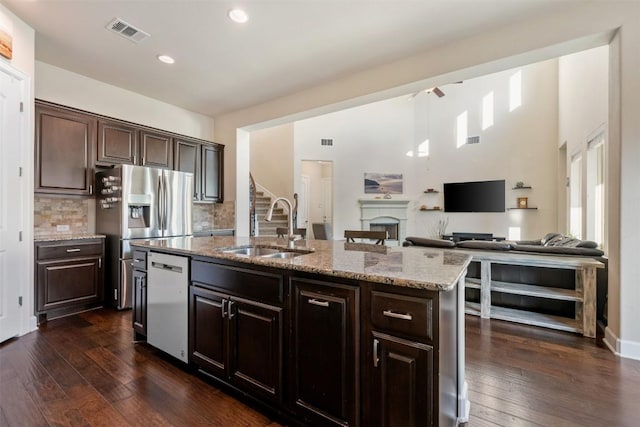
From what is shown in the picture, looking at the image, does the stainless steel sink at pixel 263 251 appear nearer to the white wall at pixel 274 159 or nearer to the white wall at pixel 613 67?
the white wall at pixel 613 67

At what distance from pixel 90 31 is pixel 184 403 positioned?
3.40 meters

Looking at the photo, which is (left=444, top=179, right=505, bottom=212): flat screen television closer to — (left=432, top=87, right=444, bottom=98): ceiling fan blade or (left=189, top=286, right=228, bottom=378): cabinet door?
(left=432, top=87, right=444, bottom=98): ceiling fan blade

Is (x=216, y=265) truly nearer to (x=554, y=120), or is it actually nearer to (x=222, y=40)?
(x=222, y=40)

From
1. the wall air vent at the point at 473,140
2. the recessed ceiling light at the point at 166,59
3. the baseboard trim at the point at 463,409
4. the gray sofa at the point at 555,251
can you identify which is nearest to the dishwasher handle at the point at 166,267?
the baseboard trim at the point at 463,409

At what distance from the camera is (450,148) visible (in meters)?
7.98

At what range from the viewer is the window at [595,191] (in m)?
4.18

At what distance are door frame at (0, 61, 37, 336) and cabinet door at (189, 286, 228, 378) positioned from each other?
1993 mm

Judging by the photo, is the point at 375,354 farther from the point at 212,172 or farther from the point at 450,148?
the point at 450,148

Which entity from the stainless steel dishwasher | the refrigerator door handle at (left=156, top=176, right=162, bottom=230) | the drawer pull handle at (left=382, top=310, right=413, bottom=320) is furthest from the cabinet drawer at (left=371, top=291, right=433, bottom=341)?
the refrigerator door handle at (left=156, top=176, right=162, bottom=230)

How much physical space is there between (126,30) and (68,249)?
7.81 feet

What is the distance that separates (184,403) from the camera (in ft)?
5.97

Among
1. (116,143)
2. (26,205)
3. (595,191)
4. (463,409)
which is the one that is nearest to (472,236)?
(595,191)

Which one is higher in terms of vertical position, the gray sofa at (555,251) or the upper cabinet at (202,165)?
the upper cabinet at (202,165)

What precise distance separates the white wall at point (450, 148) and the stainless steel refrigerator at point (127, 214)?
4312mm
